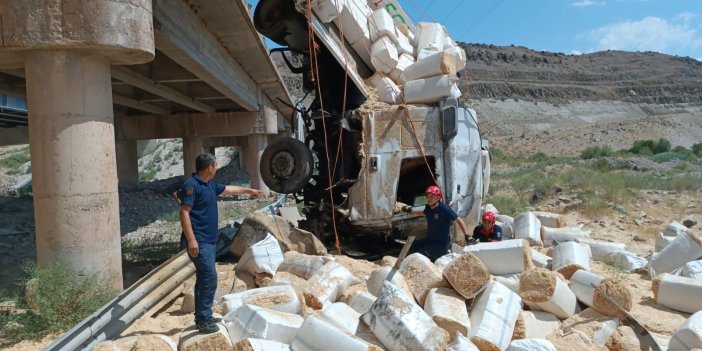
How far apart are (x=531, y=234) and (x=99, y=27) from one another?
21.4 feet

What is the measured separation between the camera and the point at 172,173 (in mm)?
42312

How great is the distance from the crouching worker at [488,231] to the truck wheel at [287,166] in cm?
253

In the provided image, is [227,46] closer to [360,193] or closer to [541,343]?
[360,193]

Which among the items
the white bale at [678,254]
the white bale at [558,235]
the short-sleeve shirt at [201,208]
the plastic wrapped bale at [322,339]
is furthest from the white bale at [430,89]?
the plastic wrapped bale at [322,339]

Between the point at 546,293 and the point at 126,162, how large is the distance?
21920mm

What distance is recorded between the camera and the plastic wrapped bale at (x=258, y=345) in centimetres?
378

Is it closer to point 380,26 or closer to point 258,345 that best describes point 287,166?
point 380,26

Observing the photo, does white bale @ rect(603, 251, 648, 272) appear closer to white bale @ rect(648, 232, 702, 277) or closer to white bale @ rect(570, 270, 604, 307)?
white bale @ rect(648, 232, 702, 277)

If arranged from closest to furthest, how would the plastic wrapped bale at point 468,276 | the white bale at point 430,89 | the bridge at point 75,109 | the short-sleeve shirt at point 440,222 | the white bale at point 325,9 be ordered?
1. the plastic wrapped bale at point 468,276
2. the bridge at point 75,109
3. the short-sleeve shirt at point 440,222
4. the white bale at point 325,9
5. the white bale at point 430,89

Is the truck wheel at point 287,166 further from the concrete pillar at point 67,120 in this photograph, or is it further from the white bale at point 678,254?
the white bale at point 678,254

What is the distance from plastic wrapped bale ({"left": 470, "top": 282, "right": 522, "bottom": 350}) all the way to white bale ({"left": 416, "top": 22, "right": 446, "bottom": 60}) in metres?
4.38

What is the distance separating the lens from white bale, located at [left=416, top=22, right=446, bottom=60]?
8.34 metres

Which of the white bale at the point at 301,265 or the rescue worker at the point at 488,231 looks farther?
the rescue worker at the point at 488,231

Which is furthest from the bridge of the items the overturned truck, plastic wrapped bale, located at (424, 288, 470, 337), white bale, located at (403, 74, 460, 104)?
white bale, located at (403, 74, 460, 104)
